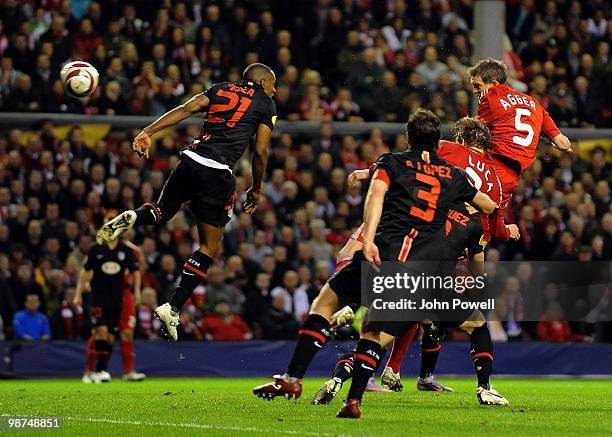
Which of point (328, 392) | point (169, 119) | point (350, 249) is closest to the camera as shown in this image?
point (328, 392)

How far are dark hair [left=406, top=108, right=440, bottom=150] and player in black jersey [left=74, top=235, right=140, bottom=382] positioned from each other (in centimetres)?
767

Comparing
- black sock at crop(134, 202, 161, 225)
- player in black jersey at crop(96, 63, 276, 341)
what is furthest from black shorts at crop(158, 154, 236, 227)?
black sock at crop(134, 202, 161, 225)

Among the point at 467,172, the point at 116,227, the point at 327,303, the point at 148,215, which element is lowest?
the point at 327,303

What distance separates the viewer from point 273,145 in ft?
65.3

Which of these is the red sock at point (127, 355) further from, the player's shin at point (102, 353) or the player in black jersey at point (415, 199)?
the player in black jersey at point (415, 199)

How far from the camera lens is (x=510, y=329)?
18.1m

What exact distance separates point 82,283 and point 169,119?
5380mm

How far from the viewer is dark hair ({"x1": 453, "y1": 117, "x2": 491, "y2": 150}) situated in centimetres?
1027

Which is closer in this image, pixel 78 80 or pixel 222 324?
pixel 78 80

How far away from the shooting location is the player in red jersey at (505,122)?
11148mm

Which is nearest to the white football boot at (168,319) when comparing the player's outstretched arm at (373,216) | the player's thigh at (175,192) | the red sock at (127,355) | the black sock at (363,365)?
the player's thigh at (175,192)

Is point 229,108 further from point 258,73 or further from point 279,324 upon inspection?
point 279,324

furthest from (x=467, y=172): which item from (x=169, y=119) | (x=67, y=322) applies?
(x=67, y=322)

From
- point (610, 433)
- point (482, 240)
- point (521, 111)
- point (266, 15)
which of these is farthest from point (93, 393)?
point (266, 15)
